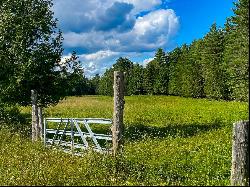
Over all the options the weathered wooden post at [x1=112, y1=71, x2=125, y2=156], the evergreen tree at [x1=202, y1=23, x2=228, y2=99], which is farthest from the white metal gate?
the evergreen tree at [x1=202, y1=23, x2=228, y2=99]

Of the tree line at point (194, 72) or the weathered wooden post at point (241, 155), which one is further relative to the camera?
the tree line at point (194, 72)

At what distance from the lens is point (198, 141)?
67.8 feet

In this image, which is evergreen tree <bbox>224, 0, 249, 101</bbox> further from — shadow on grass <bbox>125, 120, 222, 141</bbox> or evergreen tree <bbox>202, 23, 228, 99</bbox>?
evergreen tree <bbox>202, 23, 228, 99</bbox>

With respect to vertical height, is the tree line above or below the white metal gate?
above

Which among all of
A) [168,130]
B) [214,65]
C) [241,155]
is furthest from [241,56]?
[214,65]

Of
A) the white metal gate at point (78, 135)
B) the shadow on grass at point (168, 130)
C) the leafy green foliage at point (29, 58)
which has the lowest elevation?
the shadow on grass at point (168, 130)

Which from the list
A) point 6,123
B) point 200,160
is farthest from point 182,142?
point 6,123

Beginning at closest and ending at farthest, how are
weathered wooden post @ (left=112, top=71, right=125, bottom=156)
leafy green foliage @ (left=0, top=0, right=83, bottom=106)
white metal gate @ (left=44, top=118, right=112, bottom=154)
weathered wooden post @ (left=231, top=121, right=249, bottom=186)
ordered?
weathered wooden post @ (left=231, top=121, right=249, bottom=186) < weathered wooden post @ (left=112, top=71, right=125, bottom=156) < white metal gate @ (left=44, top=118, right=112, bottom=154) < leafy green foliage @ (left=0, top=0, right=83, bottom=106)

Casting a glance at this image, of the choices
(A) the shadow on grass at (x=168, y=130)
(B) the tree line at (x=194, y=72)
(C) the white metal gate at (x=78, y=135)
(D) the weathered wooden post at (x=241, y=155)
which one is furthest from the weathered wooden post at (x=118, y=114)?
(B) the tree line at (x=194, y=72)

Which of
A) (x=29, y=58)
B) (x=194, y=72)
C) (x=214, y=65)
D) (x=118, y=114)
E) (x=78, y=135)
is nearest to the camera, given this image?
(x=118, y=114)

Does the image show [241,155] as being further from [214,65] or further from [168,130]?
[214,65]

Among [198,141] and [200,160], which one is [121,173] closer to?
[200,160]

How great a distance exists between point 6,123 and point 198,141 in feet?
39.8

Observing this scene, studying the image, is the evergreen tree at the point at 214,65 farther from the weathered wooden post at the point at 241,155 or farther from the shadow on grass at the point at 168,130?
the weathered wooden post at the point at 241,155
